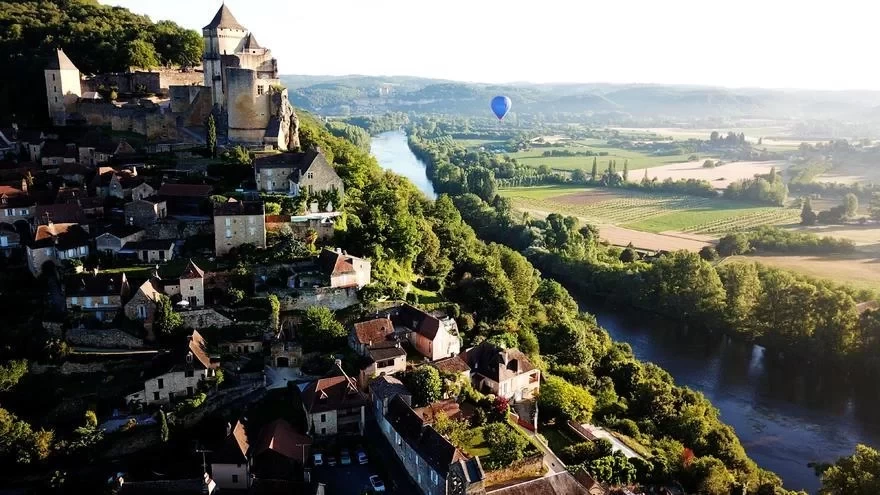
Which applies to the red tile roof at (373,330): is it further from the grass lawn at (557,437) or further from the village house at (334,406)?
the grass lawn at (557,437)

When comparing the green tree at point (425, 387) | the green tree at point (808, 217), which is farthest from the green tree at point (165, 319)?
the green tree at point (808, 217)

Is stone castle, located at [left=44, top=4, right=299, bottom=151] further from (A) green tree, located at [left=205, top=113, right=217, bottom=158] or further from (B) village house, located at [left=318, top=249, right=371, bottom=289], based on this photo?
(B) village house, located at [left=318, top=249, right=371, bottom=289]

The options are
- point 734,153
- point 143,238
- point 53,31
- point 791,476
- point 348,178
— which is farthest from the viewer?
point 734,153

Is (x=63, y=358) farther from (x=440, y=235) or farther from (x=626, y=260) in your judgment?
(x=626, y=260)

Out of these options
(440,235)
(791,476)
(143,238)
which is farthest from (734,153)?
(143,238)

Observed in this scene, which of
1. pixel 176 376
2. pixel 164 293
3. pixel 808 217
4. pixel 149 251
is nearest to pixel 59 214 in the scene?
pixel 149 251

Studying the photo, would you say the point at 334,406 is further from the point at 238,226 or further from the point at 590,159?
the point at 590,159
